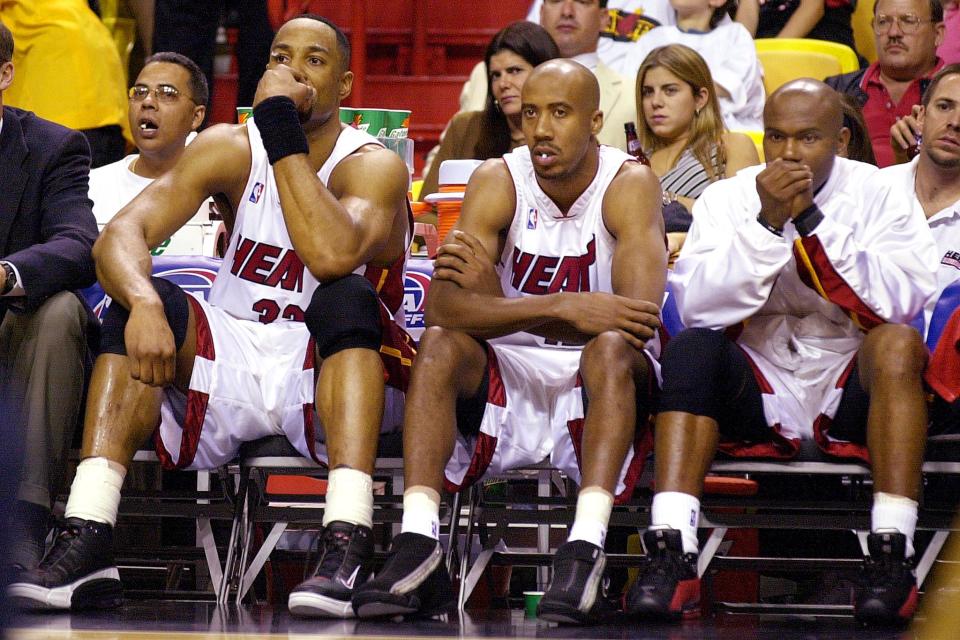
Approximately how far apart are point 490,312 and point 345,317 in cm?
37

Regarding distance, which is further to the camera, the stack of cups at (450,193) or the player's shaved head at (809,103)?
the stack of cups at (450,193)

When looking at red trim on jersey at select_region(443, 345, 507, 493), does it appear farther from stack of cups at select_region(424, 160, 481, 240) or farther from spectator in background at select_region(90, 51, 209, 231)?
spectator in background at select_region(90, 51, 209, 231)

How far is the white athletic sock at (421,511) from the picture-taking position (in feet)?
10.8

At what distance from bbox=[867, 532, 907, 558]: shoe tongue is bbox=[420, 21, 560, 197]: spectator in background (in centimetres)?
256

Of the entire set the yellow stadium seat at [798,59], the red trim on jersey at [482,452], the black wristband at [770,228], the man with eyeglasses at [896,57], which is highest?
the yellow stadium seat at [798,59]

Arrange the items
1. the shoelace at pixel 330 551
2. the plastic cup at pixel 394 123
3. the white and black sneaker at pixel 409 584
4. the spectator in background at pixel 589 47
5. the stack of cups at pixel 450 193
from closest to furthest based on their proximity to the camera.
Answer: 1. the white and black sneaker at pixel 409 584
2. the shoelace at pixel 330 551
3. the stack of cups at pixel 450 193
4. the plastic cup at pixel 394 123
5. the spectator in background at pixel 589 47

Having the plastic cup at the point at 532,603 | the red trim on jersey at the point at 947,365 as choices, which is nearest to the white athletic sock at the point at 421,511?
the plastic cup at the point at 532,603

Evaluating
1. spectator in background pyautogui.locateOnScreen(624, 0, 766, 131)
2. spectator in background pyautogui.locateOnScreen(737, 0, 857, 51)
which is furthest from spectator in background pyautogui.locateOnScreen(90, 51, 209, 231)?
spectator in background pyautogui.locateOnScreen(737, 0, 857, 51)

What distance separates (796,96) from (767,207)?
34cm

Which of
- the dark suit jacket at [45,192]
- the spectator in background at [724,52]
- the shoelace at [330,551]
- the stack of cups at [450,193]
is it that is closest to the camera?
the shoelace at [330,551]

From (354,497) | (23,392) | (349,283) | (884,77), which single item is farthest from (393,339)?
(884,77)

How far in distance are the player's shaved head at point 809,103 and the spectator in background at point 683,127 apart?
1.20 metres

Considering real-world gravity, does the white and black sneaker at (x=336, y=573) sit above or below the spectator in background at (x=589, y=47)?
below

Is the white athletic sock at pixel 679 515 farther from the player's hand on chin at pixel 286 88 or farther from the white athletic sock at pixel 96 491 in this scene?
the player's hand on chin at pixel 286 88
